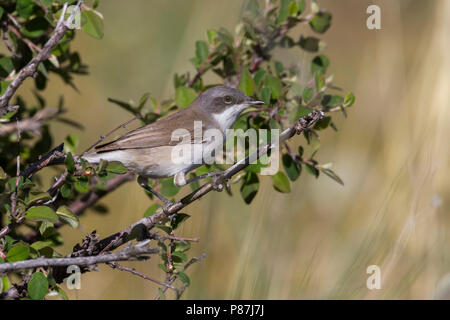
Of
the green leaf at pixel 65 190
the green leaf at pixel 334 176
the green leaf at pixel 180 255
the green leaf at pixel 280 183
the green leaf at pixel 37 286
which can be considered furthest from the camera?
the green leaf at pixel 280 183

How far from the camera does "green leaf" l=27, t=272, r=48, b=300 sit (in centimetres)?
229

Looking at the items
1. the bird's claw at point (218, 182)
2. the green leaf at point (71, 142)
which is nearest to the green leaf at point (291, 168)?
the bird's claw at point (218, 182)

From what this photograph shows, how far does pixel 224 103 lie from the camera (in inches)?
154

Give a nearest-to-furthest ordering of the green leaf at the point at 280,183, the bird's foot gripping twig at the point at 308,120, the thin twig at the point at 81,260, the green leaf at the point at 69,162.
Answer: the thin twig at the point at 81,260 → the bird's foot gripping twig at the point at 308,120 → the green leaf at the point at 69,162 → the green leaf at the point at 280,183

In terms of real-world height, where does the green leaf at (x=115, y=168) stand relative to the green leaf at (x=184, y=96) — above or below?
below

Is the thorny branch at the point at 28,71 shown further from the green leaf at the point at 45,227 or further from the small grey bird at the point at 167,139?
the small grey bird at the point at 167,139

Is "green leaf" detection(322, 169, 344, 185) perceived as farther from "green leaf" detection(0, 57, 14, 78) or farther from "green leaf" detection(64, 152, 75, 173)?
"green leaf" detection(0, 57, 14, 78)

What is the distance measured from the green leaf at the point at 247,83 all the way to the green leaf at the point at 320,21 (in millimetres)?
605

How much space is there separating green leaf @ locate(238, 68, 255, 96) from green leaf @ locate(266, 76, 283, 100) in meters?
0.17

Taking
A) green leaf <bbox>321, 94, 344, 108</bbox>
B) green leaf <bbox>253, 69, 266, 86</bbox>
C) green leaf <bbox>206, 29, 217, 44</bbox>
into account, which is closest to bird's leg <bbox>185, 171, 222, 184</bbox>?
green leaf <bbox>253, 69, 266, 86</bbox>

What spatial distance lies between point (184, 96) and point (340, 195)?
1556 mm

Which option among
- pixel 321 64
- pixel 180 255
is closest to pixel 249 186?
pixel 180 255

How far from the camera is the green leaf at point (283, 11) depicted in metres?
3.56

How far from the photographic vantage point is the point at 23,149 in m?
3.58
